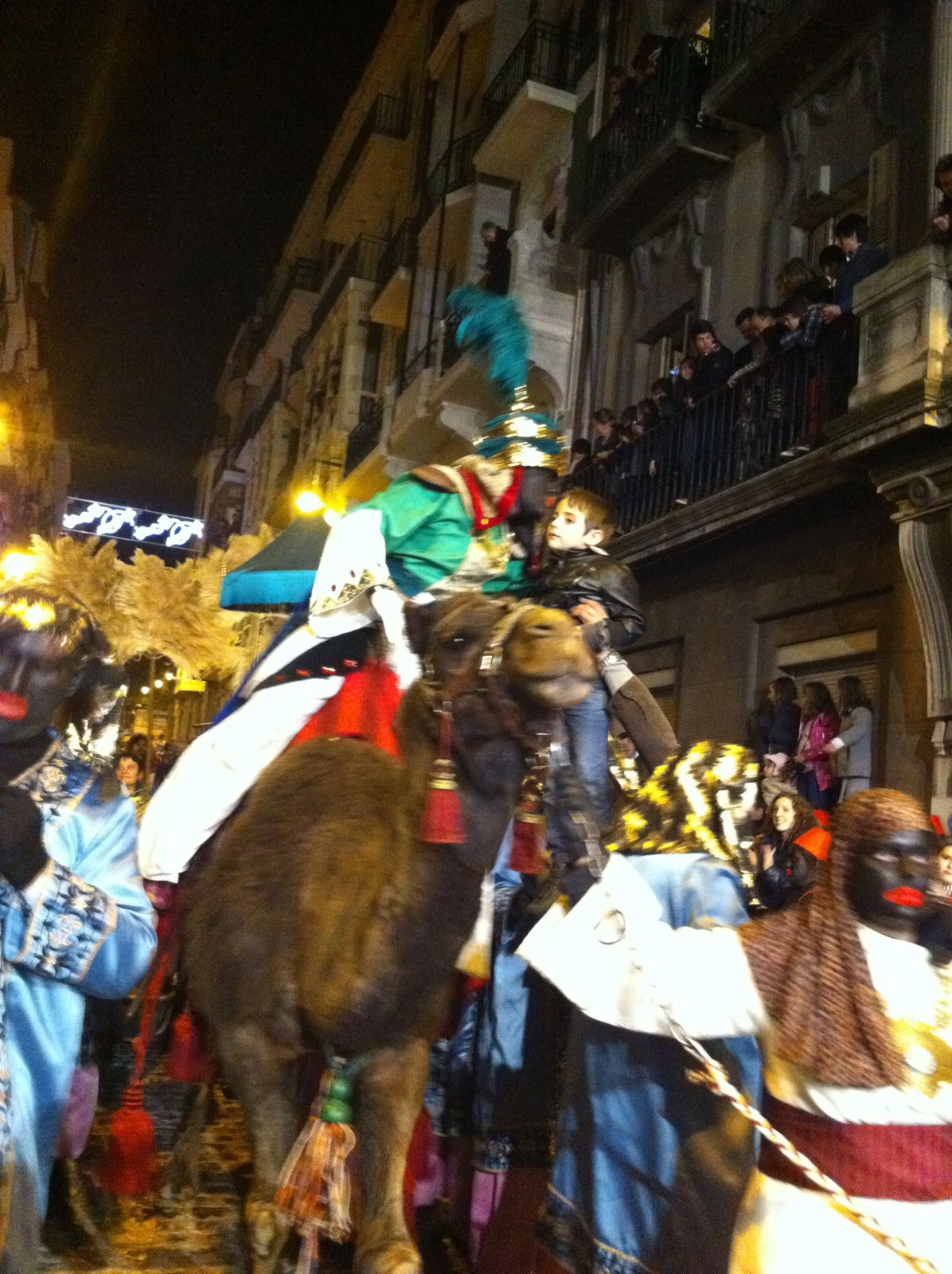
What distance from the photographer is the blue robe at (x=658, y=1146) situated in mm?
3236

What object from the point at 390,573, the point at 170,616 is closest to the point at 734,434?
the point at 170,616

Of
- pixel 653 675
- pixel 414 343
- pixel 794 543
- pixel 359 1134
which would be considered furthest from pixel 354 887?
pixel 414 343

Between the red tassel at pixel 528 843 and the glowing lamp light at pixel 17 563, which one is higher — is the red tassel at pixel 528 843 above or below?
below

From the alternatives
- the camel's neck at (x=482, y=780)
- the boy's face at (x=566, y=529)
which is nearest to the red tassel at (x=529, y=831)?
the camel's neck at (x=482, y=780)

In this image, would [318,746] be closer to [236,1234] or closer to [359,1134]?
[359,1134]

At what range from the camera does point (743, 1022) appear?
2.54 meters

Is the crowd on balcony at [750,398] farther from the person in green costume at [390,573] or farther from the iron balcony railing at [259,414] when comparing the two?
the iron balcony railing at [259,414]

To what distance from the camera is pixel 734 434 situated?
1205 centimetres

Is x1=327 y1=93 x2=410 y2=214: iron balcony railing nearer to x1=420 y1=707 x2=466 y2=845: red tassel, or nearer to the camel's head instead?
the camel's head

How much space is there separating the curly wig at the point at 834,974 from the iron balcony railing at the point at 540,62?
1824 centimetres

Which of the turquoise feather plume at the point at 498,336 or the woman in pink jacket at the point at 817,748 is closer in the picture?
the turquoise feather plume at the point at 498,336

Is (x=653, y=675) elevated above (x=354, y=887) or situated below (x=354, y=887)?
above

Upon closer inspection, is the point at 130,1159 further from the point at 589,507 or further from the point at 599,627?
the point at 589,507

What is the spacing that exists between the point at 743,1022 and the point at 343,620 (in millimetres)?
1980
